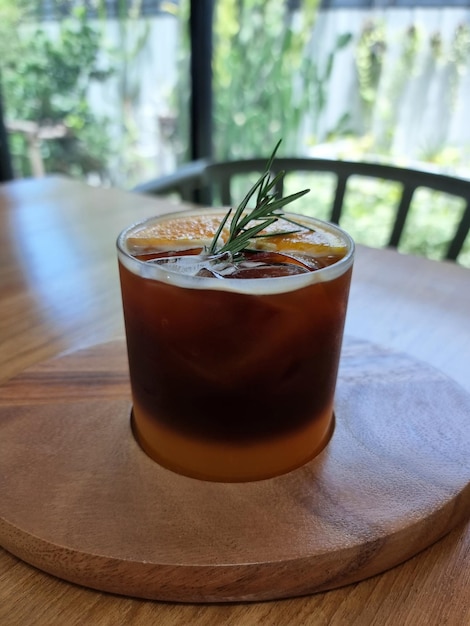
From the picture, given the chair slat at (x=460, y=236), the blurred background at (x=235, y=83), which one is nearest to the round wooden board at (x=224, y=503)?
the chair slat at (x=460, y=236)

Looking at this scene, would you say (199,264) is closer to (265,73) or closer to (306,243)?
(306,243)

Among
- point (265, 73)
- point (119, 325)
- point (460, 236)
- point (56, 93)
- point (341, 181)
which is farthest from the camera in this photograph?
point (265, 73)

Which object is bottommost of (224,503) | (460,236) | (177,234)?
(460,236)

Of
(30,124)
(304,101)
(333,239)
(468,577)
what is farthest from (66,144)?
(468,577)

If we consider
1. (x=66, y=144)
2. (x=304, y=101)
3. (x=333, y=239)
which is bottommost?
(x=66, y=144)

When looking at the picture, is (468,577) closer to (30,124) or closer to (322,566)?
(322,566)

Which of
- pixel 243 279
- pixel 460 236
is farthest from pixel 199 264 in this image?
pixel 460 236

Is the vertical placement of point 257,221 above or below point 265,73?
above
